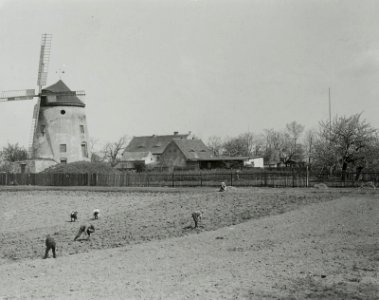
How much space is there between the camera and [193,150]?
283ft

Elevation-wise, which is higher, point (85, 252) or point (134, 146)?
point (134, 146)

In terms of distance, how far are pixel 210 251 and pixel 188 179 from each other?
34010mm

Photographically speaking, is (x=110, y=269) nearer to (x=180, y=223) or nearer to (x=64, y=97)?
(x=180, y=223)

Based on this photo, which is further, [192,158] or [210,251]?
[192,158]

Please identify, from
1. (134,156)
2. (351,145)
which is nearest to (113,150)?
(134,156)

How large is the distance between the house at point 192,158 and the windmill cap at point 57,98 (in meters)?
23.5

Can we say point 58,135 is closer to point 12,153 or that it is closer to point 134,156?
point 12,153

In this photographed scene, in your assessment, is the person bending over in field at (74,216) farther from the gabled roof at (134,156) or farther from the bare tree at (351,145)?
the gabled roof at (134,156)

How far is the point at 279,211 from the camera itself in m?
25.8

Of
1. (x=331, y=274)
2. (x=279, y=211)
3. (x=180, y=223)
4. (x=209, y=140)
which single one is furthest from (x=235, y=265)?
(x=209, y=140)

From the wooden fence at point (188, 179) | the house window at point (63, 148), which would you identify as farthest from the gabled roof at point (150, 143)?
the wooden fence at point (188, 179)

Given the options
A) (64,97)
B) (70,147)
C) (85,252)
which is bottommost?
(85,252)

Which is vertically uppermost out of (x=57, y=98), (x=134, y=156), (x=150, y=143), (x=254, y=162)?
(x=57, y=98)

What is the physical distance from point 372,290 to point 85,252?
34.7 feet
